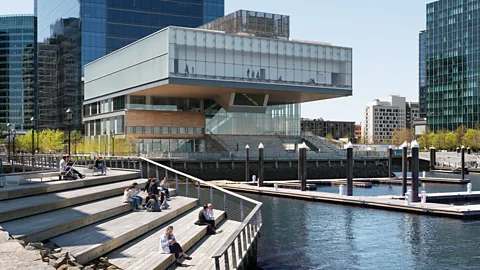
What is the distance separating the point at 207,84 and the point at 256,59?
25.7 ft

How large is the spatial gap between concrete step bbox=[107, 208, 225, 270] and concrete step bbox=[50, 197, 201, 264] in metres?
0.20

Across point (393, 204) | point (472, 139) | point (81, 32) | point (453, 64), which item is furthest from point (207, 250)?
point (453, 64)

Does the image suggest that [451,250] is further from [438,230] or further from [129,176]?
[129,176]

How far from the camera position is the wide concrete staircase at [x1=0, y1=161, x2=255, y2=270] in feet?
49.6

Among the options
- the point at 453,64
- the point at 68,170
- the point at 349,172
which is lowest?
the point at 349,172

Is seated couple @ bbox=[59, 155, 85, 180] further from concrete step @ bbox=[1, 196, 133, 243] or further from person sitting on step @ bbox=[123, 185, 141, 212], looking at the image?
concrete step @ bbox=[1, 196, 133, 243]

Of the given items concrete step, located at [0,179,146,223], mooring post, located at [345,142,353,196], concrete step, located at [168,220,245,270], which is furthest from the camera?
mooring post, located at [345,142,353,196]

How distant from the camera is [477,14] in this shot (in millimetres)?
150875

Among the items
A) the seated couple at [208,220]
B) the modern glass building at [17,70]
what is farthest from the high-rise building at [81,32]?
the seated couple at [208,220]

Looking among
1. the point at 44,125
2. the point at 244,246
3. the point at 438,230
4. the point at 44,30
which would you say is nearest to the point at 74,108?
the point at 44,125

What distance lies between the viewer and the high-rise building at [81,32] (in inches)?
4545

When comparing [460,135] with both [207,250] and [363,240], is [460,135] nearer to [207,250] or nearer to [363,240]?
[363,240]

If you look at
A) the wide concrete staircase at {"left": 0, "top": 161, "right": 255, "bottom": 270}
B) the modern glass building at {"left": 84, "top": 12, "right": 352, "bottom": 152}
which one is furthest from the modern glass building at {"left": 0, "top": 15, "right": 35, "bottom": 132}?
the wide concrete staircase at {"left": 0, "top": 161, "right": 255, "bottom": 270}

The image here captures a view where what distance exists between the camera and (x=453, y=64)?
158 m
